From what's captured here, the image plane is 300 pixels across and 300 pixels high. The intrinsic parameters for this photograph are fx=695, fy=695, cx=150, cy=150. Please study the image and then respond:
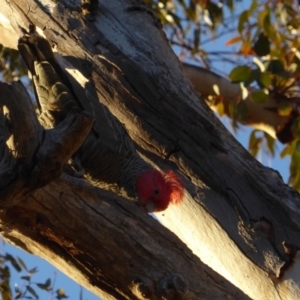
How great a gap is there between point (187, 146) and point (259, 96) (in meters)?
0.78

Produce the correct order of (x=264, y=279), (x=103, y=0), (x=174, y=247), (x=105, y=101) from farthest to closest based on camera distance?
(x=103, y=0), (x=105, y=101), (x=264, y=279), (x=174, y=247)

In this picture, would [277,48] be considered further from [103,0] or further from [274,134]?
[103,0]

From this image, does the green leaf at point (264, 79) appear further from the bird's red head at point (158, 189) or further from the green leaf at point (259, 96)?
the bird's red head at point (158, 189)

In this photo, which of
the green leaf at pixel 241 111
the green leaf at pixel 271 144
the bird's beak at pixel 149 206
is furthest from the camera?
the green leaf at pixel 271 144

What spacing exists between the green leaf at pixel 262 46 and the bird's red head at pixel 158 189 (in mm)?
787

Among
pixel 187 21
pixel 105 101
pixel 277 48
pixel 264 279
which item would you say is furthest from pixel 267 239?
pixel 187 21

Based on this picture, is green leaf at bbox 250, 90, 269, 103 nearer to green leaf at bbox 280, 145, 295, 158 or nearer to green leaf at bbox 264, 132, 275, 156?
green leaf at bbox 280, 145, 295, 158

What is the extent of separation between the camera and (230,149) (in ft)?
6.05

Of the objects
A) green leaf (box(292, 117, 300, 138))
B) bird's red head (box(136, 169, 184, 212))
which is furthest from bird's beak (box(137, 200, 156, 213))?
green leaf (box(292, 117, 300, 138))

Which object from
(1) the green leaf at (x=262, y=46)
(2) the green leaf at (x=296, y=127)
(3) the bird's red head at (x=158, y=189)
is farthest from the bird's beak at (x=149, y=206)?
(1) the green leaf at (x=262, y=46)

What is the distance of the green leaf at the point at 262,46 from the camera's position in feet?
8.79

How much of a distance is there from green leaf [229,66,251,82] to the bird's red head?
21.3 inches

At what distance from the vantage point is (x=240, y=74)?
248 centimetres

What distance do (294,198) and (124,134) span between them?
0.52 m
